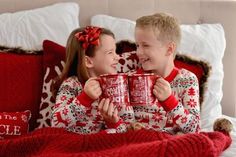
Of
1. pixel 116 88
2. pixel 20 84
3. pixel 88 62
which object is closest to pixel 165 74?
pixel 88 62

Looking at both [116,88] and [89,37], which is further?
[89,37]

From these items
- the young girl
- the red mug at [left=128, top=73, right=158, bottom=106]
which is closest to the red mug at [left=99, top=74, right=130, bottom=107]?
the red mug at [left=128, top=73, right=158, bottom=106]

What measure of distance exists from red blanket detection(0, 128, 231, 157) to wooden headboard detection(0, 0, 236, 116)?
804 mm

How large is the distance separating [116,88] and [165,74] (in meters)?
0.41

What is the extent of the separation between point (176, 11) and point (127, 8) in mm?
252

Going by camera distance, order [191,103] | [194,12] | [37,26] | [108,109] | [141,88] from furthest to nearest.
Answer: [194,12]
[37,26]
[191,103]
[108,109]
[141,88]

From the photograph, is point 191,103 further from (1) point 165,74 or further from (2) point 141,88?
(2) point 141,88

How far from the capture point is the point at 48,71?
187 centimetres

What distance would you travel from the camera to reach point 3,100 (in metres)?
1.84

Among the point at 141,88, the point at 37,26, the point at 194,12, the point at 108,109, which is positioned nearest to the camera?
the point at 141,88

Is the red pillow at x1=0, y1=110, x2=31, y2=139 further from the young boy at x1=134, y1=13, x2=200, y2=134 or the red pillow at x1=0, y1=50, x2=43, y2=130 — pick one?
the young boy at x1=134, y1=13, x2=200, y2=134

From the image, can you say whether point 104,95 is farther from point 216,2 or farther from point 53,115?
point 216,2

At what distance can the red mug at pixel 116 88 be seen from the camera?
55.5 inches

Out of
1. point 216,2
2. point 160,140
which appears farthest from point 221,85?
point 160,140
